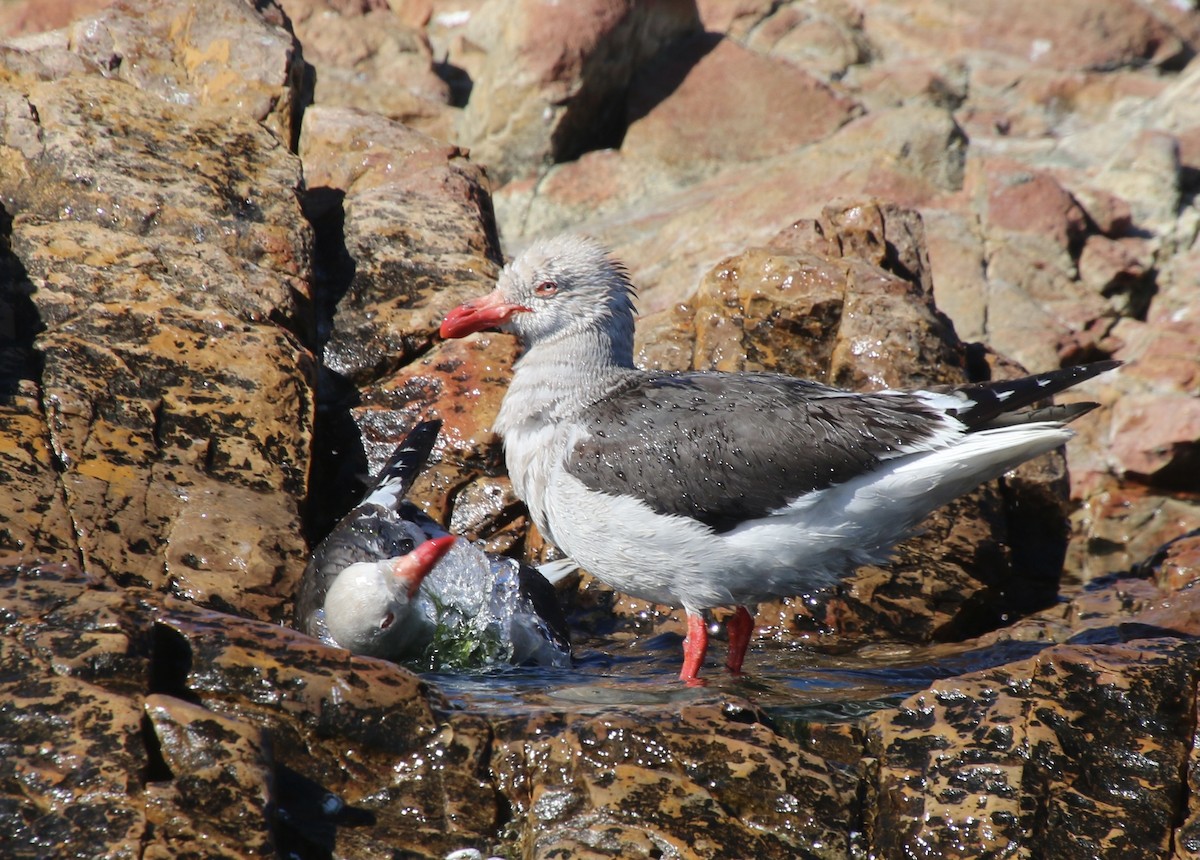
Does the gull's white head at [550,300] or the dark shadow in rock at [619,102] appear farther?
the dark shadow in rock at [619,102]

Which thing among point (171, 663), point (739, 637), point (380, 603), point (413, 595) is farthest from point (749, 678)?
point (171, 663)

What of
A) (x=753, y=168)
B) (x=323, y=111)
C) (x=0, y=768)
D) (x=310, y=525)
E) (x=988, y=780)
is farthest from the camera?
(x=753, y=168)

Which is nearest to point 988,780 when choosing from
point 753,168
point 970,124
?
point 753,168

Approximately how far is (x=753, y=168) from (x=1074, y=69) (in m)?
5.17

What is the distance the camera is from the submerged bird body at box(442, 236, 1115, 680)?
20.0 feet

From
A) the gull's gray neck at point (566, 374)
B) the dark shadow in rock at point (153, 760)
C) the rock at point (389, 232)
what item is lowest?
the dark shadow in rock at point (153, 760)

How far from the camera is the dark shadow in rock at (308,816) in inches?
177

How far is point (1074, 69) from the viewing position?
1616cm

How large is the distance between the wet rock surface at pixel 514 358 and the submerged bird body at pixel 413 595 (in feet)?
1.11

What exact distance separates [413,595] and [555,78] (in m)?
Answer: 9.21

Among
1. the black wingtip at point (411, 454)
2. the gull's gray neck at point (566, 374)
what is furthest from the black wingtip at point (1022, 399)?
the black wingtip at point (411, 454)

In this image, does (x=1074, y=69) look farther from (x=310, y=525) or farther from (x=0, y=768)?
(x=0, y=768)

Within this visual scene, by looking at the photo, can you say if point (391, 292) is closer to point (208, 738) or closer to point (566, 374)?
point (566, 374)

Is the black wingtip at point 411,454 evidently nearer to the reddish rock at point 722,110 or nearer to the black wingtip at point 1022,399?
the black wingtip at point 1022,399
